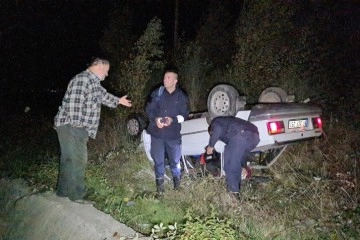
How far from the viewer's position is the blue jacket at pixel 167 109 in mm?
5328

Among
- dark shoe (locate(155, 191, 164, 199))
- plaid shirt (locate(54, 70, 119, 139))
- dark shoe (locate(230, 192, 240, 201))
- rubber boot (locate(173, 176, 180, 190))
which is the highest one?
plaid shirt (locate(54, 70, 119, 139))

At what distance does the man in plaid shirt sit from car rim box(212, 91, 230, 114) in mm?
1451

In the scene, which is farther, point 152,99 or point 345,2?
point 345,2

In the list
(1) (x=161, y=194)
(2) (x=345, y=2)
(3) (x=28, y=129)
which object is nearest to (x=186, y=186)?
(1) (x=161, y=194)

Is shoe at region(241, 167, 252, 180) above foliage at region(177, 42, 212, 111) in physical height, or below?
below

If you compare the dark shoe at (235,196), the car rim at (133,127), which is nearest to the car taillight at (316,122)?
the dark shoe at (235,196)

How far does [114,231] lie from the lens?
406cm

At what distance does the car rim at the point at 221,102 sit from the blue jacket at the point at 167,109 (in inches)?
16.5

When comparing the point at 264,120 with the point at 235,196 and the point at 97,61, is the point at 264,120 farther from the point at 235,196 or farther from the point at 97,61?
the point at 97,61

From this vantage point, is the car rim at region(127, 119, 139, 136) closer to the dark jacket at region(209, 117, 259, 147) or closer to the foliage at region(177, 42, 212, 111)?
the foliage at region(177, 42, 212, 111)

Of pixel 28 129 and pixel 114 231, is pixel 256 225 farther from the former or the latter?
pixel 28 129

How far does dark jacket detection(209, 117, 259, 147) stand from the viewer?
5.12 metres

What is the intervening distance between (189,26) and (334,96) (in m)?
18.0

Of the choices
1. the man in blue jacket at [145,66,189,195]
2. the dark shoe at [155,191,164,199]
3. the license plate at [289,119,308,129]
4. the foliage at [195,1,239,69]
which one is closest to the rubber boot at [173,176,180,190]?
the man in blue jacket at [145,66,189,195]
